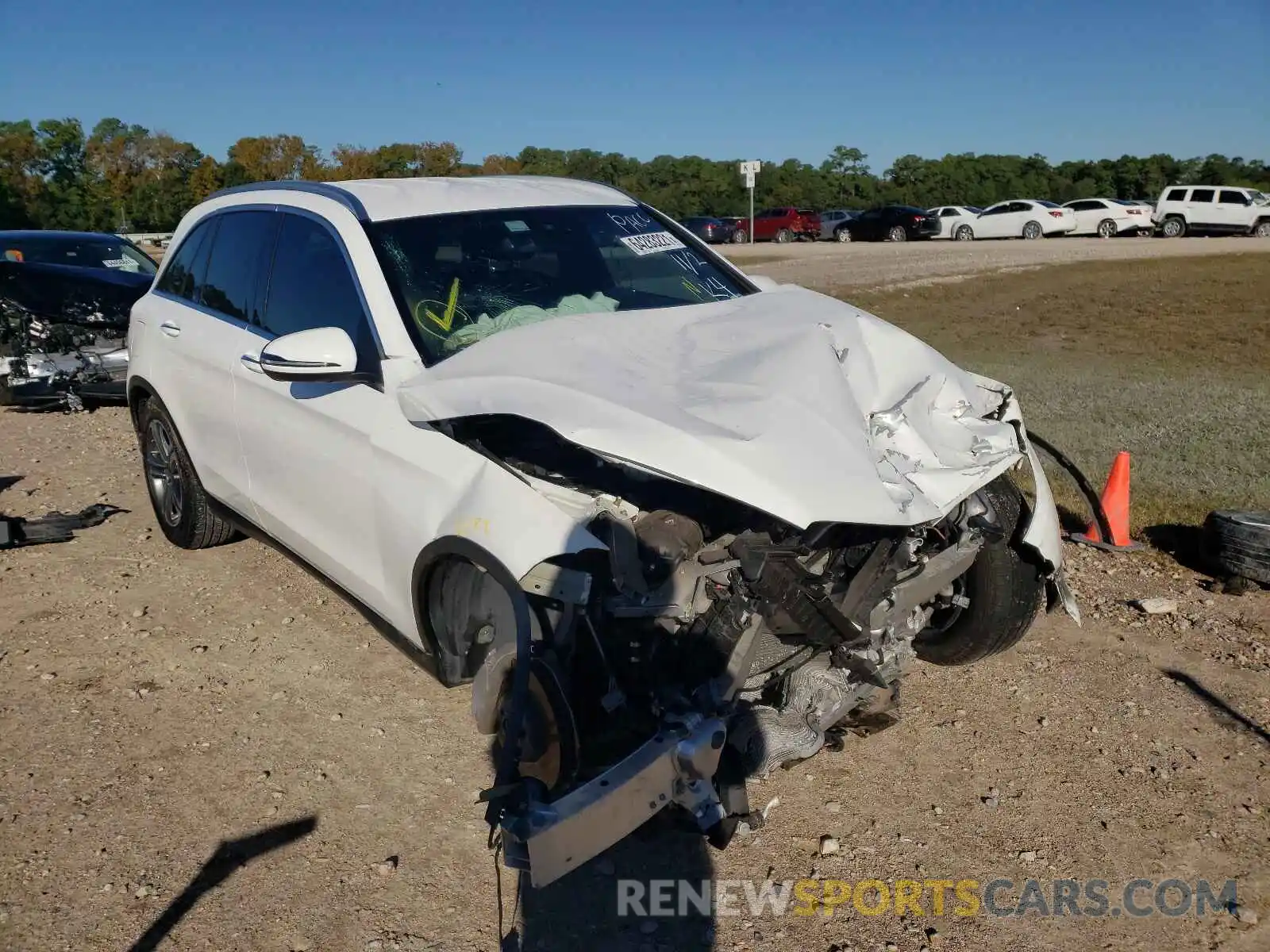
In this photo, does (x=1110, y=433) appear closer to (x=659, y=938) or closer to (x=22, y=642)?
(x=659, y=938)

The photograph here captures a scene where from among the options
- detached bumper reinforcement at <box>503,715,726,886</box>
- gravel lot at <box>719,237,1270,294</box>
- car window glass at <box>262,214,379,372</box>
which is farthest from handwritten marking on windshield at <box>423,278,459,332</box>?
gravel lot at <box>719,237,1270,294</box>

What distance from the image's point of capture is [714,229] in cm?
4341

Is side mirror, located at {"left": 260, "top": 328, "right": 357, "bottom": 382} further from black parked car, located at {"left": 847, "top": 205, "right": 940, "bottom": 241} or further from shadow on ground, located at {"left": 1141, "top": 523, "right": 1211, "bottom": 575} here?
black parked car, located at {"left": 847, "top": 205, "right": 940, "bottom": 241}

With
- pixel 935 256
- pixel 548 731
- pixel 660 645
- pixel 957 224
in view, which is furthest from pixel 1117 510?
pixel 957 224

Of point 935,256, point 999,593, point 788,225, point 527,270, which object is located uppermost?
point 788,225

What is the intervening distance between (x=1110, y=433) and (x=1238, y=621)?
3.63 m

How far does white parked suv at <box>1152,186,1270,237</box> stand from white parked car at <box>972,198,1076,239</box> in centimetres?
300

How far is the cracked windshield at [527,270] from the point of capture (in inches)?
150

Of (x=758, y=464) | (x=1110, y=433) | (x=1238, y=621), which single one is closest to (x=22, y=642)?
(x=758, y=464)

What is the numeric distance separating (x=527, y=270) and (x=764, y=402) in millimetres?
1539

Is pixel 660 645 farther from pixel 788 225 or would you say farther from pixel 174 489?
pixel 788 225

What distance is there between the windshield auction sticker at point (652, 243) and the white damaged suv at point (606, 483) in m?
0.02

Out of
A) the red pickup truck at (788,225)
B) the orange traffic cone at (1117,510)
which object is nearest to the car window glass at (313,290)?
the orange traffic cone at (1117,510)

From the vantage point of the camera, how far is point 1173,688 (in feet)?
13.6
